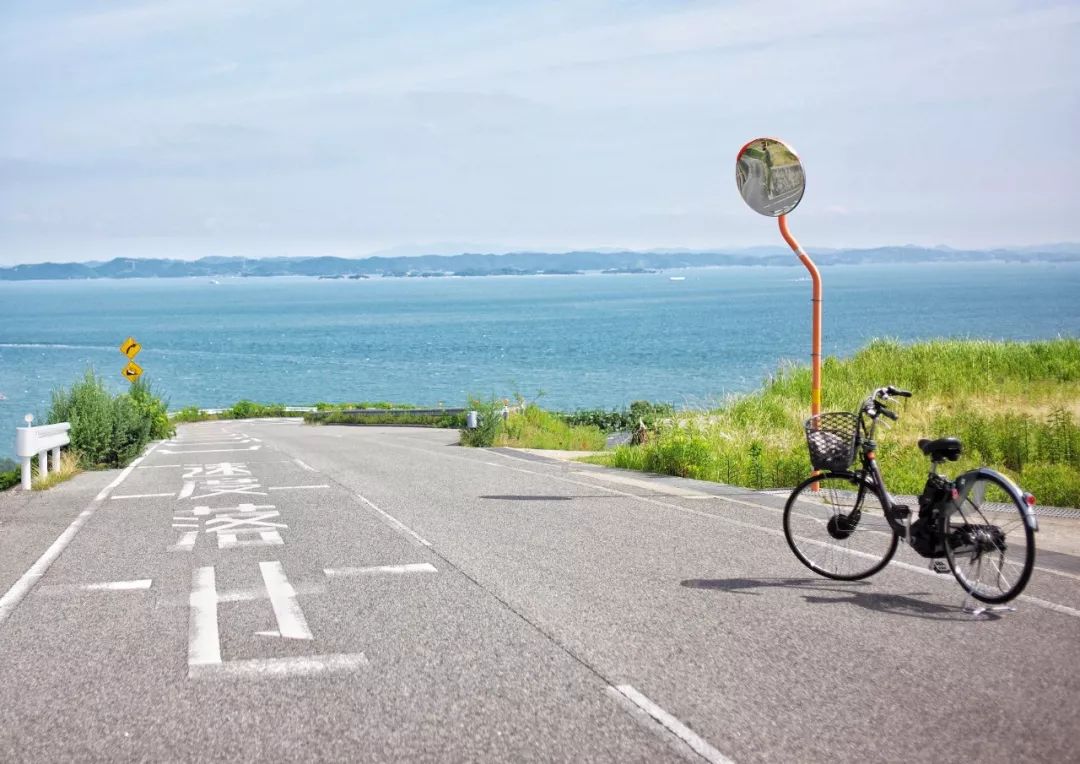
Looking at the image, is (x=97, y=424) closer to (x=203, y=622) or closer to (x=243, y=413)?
(x=203, y=622)

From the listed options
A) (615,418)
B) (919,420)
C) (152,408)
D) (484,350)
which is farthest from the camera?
(484,350)

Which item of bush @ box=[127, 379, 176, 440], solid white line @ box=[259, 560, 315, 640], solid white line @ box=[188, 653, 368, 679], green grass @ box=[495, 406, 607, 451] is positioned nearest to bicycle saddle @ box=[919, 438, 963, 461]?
solid white line @ box=[188, 653, 368, 679]

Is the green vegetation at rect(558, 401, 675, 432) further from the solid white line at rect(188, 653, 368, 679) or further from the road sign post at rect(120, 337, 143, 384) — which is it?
the solid white line at rect(188, 653, 368, 679)

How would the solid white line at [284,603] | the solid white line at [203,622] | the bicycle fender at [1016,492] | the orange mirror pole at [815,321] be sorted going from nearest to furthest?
the solid white line at [203,622] < the bicycle fender at [1016,492] < the solid white line at [284,603] < the orange mirror pole at [815,321]

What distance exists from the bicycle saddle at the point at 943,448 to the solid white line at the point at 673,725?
254cm

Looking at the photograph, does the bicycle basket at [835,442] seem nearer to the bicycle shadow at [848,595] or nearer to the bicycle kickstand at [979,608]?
the bicycle shadow at [848,595]

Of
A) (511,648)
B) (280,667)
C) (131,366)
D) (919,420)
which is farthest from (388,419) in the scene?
(280,667)

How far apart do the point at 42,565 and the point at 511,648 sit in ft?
15.4

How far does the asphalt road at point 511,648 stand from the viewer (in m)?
4.59

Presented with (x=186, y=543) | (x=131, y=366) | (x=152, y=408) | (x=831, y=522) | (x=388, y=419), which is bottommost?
(x=388, y=419)

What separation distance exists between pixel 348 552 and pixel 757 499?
4.64 m

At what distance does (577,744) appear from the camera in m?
4.49

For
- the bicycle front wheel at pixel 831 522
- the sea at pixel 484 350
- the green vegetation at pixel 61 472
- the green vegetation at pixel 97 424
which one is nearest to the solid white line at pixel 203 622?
the bicycle front wheel at pixel 831 522

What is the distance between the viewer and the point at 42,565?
28.4 feet
